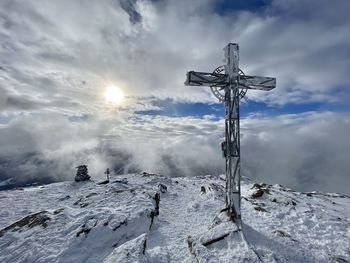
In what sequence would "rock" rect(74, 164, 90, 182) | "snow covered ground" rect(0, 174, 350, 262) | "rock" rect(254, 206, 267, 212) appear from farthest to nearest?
"rock" rect(74, 164, 90, 182) < "rock" rect(254, 206, 267, 212) < "snow covered ground" rect(0, 174, 350, 262)

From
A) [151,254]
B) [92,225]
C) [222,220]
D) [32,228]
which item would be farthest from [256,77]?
[32,228]

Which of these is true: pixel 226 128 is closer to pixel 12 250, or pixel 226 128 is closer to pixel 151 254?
pixel 151 254

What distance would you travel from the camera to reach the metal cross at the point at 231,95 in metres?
16.1

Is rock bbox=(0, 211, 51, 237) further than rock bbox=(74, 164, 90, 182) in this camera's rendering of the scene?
No

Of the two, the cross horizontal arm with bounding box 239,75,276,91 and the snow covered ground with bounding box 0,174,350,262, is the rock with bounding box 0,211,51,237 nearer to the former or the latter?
the snow covered ground with bounding box 0,174,350,262

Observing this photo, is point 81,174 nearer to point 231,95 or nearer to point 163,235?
point 163,235

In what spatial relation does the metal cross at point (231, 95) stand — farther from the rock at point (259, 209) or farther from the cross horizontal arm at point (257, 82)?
the rock at point (259, 209)

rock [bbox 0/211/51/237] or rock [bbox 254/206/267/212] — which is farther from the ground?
rock [bbox 0/211/51/237]

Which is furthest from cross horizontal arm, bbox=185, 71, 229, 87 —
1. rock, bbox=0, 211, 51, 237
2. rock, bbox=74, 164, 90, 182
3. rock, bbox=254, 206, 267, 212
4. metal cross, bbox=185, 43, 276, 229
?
rock, bbox=74, 164, 90, 182

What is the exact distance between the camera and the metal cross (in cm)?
1612

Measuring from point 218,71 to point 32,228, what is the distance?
16188 millimetres

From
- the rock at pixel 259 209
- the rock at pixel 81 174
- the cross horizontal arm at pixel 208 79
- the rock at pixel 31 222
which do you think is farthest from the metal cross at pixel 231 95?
the rock at pixel 81 174

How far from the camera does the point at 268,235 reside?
14.3m

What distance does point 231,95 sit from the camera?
16.5m
